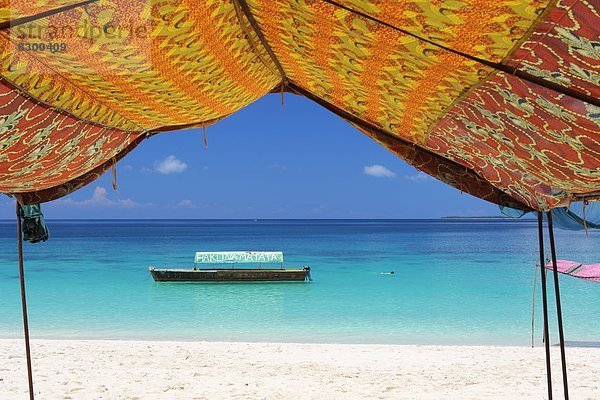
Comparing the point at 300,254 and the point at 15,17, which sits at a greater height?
the point at 15,17

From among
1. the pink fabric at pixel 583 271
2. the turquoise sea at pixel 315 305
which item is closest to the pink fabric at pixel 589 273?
the pink fabric at pixel 583 271

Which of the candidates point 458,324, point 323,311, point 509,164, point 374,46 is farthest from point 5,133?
point 323,311

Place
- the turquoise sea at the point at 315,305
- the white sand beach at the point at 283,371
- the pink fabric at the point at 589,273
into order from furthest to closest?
the turquoise sea at the point at 315,305
the pink fabric at the point at 589,273
the white sand beach at the point at 283,371

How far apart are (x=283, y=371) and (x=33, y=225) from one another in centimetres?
453

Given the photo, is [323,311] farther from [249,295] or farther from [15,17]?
[15,17]

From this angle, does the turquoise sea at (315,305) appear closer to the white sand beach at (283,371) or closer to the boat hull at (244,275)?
the boat hull at (244,275)

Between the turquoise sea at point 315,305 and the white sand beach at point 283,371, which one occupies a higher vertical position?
the white sand beach at point 283,371

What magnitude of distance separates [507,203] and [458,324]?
476 inches

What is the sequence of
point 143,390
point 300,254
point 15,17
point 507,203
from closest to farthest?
point 15,17 → point 507,203 → point 143,390 → point 300,254

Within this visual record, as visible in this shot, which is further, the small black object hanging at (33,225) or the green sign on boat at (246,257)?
the green sign on boat at (246,257)

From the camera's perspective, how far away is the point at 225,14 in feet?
5.02

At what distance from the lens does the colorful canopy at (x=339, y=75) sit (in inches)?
47.3

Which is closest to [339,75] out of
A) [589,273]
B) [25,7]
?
[25,7]

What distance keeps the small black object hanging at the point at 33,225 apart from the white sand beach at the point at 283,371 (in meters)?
2.96
